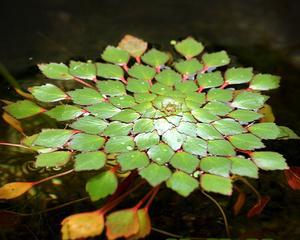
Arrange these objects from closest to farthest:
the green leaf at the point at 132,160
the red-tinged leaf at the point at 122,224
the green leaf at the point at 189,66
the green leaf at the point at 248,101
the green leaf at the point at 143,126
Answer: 1. the red-tinged leaf at the point at 122,224
2. the green leaf at the point at 132,160
3. the green leaf at the point at 143,126
4. the green leaf at the point at 248,101
5. the green leaf at the point at 189,66

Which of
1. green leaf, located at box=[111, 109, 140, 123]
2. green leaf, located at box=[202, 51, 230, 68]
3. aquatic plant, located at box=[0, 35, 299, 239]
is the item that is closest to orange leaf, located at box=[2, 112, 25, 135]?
aquatic plant, located at box=[0, 35, 299, 239]

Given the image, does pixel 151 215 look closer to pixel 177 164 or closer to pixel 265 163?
pixel 177 164

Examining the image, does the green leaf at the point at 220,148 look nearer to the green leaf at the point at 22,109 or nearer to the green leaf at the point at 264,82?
the green leaf at the point at 264,82

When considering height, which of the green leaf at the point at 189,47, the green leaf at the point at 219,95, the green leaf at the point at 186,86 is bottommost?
the green leaf at the point at 219,95

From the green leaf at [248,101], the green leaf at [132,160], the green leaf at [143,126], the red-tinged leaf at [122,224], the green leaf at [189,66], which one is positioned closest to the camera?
the red-tinged leaf at [122,224]

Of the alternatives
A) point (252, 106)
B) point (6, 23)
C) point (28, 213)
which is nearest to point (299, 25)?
point (252, 106)

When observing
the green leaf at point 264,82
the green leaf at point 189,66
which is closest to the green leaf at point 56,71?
the green leaf at point 189,66
